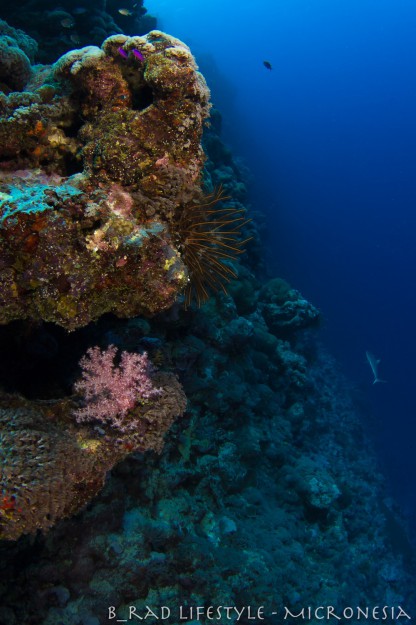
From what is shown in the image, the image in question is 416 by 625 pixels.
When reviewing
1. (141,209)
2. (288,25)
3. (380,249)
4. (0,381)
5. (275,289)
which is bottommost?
(380,249)

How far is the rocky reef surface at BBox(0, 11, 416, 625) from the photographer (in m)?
2.43

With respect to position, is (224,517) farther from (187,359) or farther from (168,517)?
(187,359)

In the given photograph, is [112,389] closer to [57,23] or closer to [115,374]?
[115,374]

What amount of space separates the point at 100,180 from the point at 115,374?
1583 mm

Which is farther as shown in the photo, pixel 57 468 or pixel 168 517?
pixel 168 517

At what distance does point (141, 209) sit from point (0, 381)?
6.30 ft

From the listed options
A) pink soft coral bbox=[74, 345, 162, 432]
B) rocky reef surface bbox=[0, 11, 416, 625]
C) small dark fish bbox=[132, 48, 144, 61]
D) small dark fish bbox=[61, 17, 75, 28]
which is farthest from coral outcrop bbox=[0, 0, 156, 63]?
pink soft coral bbox=[74, 345, 162, 432]

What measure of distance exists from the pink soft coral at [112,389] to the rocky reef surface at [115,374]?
78 mm

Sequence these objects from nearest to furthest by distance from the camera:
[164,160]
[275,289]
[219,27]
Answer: [164,160] < [275,289] < [219,27]

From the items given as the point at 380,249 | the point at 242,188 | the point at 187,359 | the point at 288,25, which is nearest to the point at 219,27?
the point at 288,25

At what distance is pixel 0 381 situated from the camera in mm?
3125

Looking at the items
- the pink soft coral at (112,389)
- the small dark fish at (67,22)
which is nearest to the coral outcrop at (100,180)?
the pink soft coral at (112,389)

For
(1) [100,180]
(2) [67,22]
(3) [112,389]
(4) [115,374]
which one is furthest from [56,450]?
(2) [67,22]

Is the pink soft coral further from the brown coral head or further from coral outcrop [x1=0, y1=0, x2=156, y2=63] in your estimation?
coral outcrop [x1=0, y1=0, x2=156, y2=63]
